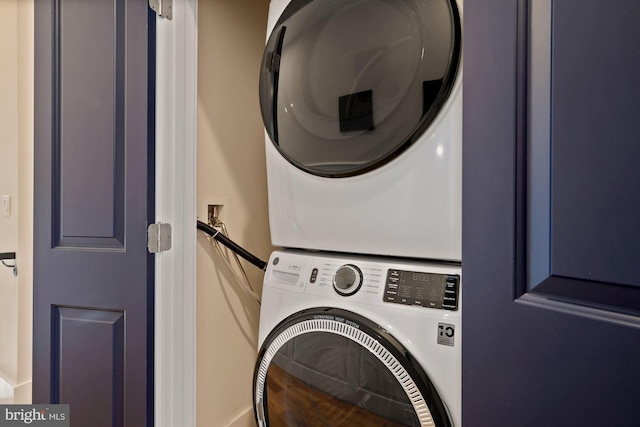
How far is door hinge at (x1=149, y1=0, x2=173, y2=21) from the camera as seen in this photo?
1.03 m

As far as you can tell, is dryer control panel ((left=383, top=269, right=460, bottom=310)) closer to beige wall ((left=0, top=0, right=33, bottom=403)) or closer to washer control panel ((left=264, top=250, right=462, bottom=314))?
washer control panel ((left=264, top=250, right=462, bottom=314))

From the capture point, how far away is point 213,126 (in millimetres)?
1394

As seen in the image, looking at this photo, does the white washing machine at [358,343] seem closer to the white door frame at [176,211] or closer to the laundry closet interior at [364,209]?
the laundry closet interior at [364,209]

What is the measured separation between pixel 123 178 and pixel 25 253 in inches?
38.4

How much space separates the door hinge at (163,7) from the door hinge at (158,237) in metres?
0.66

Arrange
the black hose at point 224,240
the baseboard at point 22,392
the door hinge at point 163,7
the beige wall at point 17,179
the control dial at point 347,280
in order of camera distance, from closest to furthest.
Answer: the control dial at point 347,280 < the door hinge at point 163,7 < the black hose at point 224,240 < the beige wall at point 17,179 < the baseboard at point 22,392

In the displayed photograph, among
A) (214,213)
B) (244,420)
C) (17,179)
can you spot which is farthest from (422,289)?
(17,179)

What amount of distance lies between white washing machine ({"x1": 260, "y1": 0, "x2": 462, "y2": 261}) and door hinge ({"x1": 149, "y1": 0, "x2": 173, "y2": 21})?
1.05ft

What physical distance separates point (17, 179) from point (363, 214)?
1.82m

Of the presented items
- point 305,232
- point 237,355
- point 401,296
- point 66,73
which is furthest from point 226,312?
point 66,73

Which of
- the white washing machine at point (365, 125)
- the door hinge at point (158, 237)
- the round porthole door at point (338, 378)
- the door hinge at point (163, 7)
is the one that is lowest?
the round porthole door at point (338, 378)

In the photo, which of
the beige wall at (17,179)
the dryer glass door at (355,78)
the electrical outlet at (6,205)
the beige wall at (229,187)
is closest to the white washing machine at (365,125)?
the dryer glass door at (355,78)

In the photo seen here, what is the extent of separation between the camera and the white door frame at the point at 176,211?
106 cm

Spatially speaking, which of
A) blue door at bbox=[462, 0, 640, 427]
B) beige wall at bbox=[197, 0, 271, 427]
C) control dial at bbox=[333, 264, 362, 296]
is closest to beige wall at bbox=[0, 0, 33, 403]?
beige wall at bbox=[197, 0, 271, 427]
